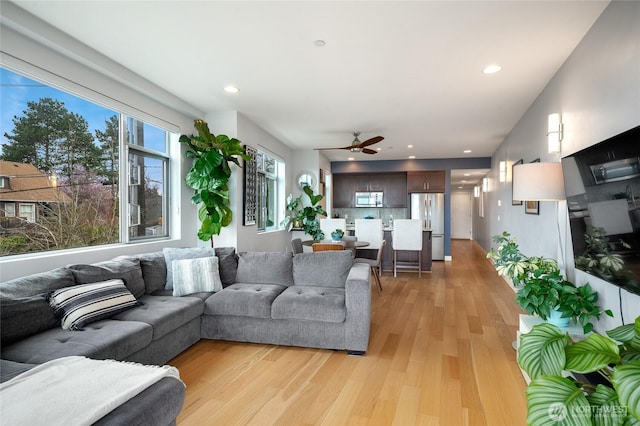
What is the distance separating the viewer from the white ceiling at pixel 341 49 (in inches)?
85.4

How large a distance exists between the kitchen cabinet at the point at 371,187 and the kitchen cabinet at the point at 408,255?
2.16m

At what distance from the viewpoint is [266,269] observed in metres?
3.46

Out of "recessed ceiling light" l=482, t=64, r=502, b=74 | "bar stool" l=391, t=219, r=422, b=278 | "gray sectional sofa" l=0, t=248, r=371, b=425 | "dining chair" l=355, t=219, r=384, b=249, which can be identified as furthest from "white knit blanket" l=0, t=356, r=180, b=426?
"bar stool" l=391, t=219, r=422, b=278

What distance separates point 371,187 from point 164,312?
702 centimetres

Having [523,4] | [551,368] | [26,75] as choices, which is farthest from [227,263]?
[523,4]

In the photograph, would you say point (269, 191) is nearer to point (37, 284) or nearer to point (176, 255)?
point (176, 255)

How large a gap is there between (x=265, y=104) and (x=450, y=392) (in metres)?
3.67

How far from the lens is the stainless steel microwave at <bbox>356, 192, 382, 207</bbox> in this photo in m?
8.82

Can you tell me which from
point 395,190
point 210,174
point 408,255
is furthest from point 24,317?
point 395,190

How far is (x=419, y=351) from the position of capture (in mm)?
2844

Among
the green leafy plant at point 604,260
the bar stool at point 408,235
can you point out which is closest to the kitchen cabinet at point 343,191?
the bar stool at point 408,235

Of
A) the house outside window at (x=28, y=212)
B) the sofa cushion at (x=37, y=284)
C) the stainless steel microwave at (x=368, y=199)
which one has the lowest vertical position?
the sofa cushion at (x=37, y=284)

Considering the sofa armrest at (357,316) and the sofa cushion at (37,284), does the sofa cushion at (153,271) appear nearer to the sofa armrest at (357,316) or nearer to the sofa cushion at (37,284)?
the sofa cushion at (37,284)

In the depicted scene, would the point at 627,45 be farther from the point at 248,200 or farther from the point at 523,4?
the point at 248,200
